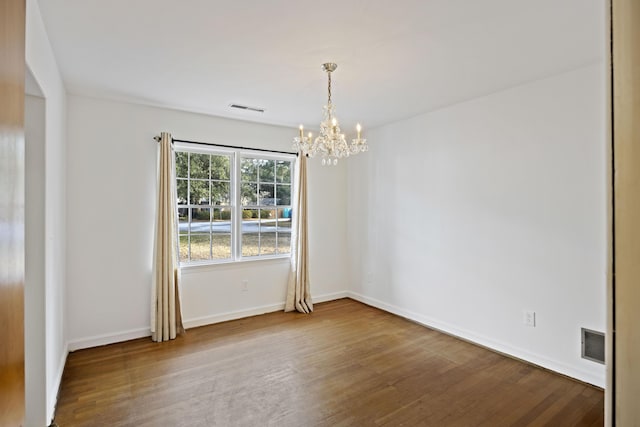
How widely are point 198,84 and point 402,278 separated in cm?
327

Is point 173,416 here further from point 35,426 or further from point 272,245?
point 272,245

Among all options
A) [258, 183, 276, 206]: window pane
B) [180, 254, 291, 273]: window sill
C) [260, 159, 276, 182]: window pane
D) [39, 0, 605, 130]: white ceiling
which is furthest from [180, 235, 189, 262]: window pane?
[39, 0, 605, 130]: white ceiling

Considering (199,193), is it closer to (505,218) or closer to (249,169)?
(249,169)

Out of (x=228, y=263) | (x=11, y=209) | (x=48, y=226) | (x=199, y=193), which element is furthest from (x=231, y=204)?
(x=11, y=209)

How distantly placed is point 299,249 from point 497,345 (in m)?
2.57

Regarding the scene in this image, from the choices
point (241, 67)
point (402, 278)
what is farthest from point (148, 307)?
point (402, 278)


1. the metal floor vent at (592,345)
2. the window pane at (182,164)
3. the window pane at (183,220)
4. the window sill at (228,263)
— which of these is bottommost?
the metal floor vent at (592,345)

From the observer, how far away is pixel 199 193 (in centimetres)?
408

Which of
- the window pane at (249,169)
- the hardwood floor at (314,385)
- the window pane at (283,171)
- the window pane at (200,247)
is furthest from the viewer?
the window pane at (283,171)

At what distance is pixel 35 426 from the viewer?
2141 millimetres

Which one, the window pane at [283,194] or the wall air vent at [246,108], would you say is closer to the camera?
the wall air vent at [246,108]

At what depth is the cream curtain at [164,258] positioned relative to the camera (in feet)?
11.7

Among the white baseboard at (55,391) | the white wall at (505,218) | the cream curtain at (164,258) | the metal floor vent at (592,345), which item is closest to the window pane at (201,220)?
the cream curtain at (164,258)

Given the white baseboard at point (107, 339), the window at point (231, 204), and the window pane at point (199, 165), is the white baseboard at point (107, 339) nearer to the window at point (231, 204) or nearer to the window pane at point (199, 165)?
the window at point (231, 204)
